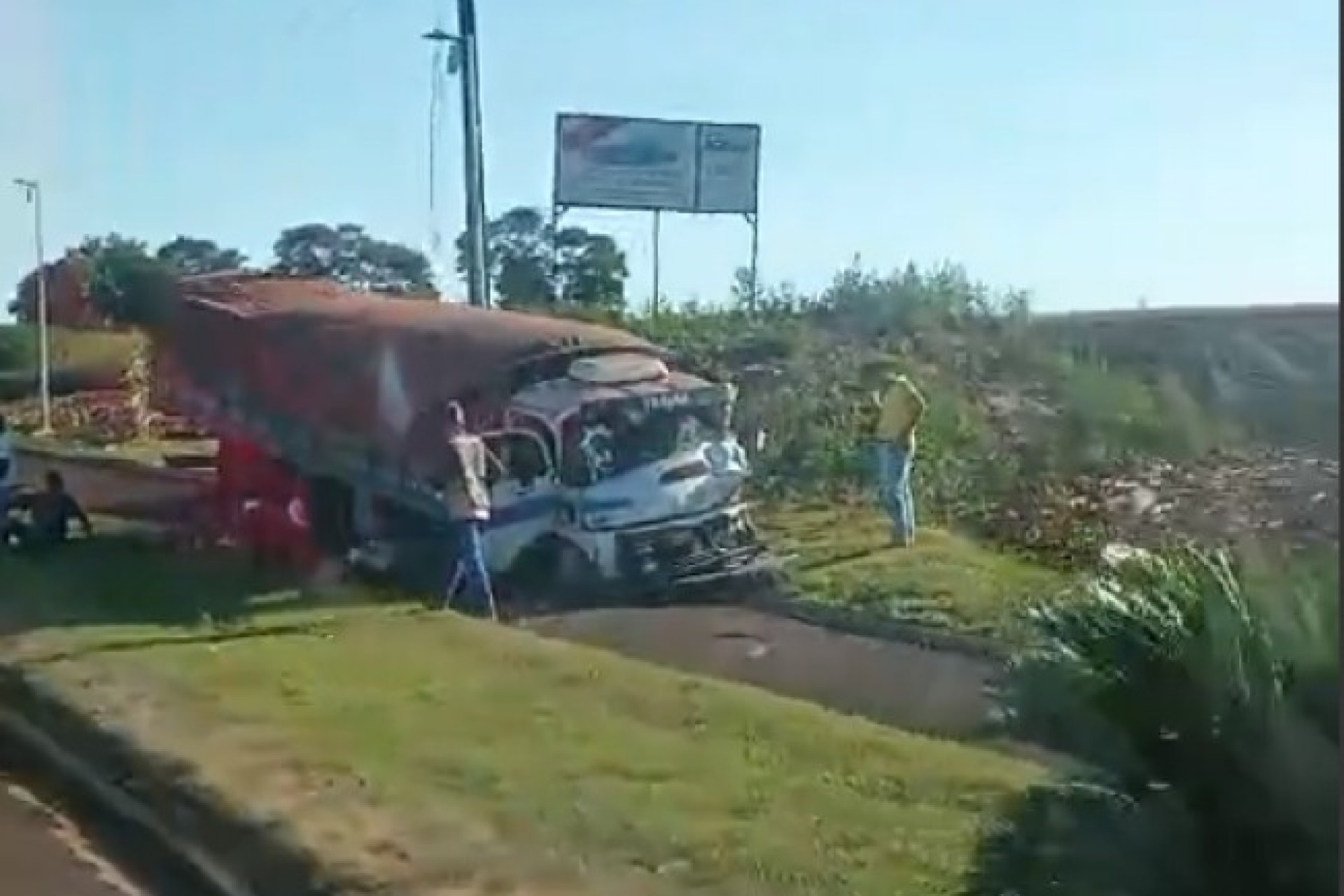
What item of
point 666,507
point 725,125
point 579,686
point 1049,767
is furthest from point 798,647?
point 725,125

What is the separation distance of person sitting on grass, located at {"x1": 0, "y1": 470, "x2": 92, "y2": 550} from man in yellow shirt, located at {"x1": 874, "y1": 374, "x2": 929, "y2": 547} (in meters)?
8.39

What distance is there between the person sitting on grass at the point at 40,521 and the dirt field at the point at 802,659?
24.0 feet

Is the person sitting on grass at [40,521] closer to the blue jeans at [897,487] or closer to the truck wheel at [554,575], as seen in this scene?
the truck wheel at [554,575]

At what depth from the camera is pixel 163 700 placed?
45.4 ft

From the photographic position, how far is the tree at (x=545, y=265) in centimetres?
2544

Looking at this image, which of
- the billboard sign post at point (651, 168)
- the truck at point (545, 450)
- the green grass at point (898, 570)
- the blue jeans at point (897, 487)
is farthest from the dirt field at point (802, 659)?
the billboard sign post at point (651, 168)

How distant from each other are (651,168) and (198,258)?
347 inches

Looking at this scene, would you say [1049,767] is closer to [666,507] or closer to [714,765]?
[714,765]

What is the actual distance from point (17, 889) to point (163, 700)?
3.54m

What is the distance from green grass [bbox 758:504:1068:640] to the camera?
15719 mm

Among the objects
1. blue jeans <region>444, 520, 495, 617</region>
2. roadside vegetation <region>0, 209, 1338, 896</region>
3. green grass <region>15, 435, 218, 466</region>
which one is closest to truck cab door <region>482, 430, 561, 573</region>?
blue jeans <region>444, 520, 495, 617</region>

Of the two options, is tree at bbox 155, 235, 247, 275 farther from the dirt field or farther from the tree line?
the dirt field

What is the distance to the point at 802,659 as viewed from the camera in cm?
1545

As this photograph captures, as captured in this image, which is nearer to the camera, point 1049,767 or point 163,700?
point 1049,767
